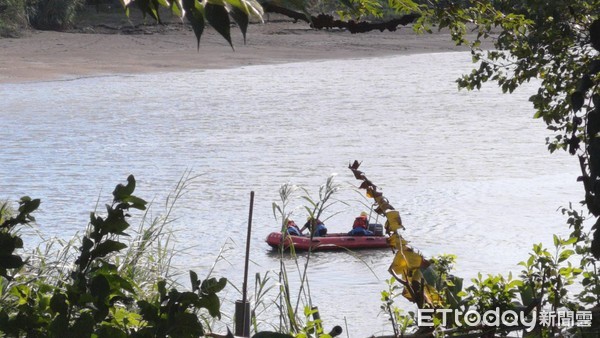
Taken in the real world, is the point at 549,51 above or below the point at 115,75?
above

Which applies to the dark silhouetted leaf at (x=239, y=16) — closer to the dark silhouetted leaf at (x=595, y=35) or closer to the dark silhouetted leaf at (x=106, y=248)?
the dark silhouetted leaf at (x=595, y=35)

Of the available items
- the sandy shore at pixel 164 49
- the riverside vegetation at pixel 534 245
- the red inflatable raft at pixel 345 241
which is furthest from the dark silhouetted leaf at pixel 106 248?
the sandy shore at pixel 164 49

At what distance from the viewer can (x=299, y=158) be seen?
53.2 feet

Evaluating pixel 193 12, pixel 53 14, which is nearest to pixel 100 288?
pixel 193 12

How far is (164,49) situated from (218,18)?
30.6m

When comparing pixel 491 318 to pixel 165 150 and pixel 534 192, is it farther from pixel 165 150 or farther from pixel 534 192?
pixel 165 150

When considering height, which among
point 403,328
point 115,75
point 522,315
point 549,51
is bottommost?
point 115,75

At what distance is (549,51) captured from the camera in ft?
12.0

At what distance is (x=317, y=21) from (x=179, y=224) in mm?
9380

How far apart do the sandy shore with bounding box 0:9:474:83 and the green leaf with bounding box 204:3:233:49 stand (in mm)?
25108

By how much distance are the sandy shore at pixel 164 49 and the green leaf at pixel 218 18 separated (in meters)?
25.1

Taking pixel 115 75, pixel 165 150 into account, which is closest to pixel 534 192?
pixel 165 150

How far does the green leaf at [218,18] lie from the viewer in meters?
1.20

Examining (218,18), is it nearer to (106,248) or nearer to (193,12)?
(193,12)
